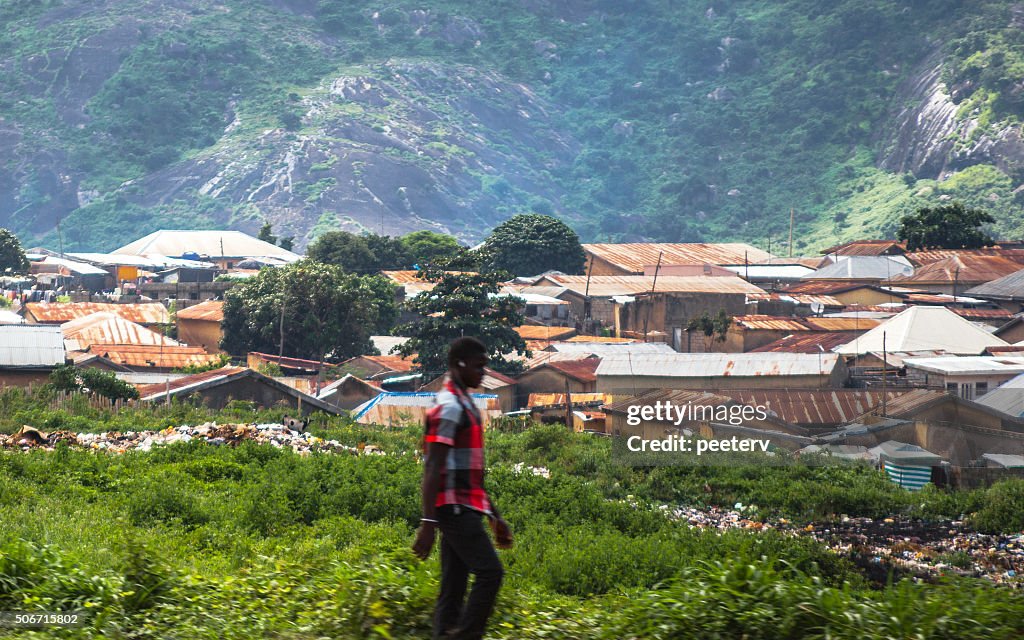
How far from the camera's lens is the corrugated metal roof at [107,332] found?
43781 millimetres

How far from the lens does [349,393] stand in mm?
34812

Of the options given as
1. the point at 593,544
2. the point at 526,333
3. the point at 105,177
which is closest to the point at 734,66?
the point at 105,177

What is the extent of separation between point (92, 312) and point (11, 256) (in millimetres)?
25030

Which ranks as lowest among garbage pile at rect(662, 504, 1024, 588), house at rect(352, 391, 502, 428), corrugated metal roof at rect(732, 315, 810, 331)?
garbage pile at rect(662, 504, 1024, 588)

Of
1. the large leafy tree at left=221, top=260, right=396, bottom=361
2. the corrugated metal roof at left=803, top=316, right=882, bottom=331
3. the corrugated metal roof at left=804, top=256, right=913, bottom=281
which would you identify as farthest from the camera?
the corrugated metal roof at left=804, top=256, right=913, bottom=281

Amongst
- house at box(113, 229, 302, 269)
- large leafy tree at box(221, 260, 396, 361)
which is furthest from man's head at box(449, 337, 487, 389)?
house at box(113, 229, 302, 269)

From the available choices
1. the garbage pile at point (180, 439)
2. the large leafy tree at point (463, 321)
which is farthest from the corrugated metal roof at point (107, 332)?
the garbage pile at point (180, 439)

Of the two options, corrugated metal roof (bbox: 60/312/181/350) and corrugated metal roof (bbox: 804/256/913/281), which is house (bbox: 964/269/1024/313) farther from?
corrugated metal roof (bbox: 60/312/181/350)

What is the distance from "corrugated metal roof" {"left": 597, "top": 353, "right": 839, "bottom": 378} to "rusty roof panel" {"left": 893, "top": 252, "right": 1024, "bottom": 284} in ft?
98.2

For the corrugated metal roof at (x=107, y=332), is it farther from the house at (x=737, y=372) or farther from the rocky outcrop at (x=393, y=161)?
the rocky outcrop at (x=393, y=161)

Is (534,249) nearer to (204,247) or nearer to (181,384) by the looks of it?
(204,247)

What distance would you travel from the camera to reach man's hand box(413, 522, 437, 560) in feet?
20.4

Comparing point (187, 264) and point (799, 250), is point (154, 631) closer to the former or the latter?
point (187, 264)

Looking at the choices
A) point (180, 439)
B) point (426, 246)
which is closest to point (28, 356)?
point (180, 439)
